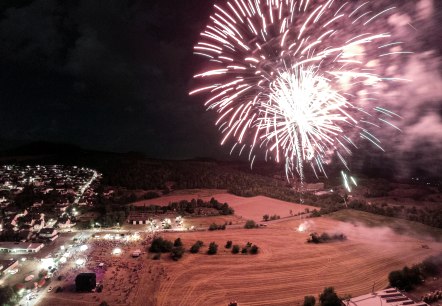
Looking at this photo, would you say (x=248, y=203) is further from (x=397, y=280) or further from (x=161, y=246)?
(x=397, y=280)

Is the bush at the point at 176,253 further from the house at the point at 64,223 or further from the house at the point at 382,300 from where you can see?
the house at the point at 64,223

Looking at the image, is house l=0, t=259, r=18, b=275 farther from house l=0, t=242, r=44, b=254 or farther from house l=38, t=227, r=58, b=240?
house l=38, t=227, r=58, b=240

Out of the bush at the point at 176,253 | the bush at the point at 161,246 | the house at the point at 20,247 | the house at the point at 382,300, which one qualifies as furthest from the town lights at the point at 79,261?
the house at the point at 382,300

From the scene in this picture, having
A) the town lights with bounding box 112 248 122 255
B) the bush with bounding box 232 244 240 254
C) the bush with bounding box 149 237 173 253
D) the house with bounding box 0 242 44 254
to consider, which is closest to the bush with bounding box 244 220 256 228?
the bush with bounding box 232 244 240 254

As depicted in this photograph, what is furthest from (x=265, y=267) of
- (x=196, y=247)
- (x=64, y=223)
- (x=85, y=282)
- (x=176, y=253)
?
(x=64, y=223)

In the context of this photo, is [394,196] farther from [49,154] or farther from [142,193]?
[49,154]
